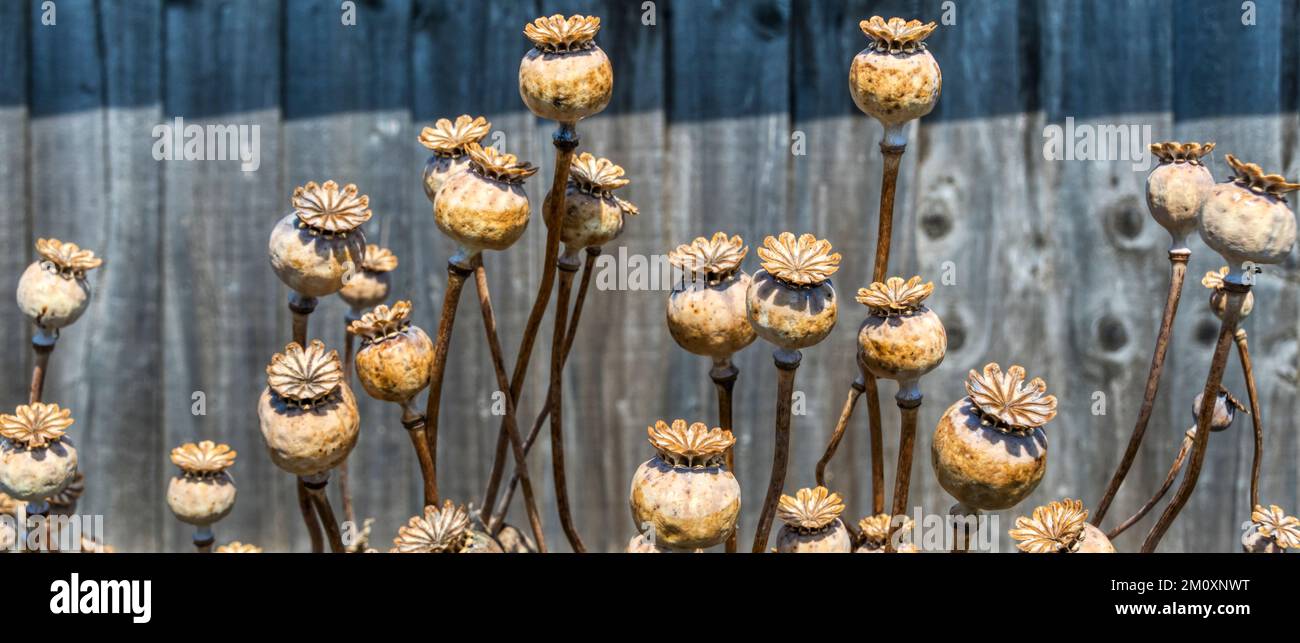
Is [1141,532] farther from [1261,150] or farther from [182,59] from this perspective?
[182,59]

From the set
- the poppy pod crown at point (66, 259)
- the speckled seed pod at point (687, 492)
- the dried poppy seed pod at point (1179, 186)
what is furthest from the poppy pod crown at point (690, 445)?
the poppy pod crown at point (66, 259)

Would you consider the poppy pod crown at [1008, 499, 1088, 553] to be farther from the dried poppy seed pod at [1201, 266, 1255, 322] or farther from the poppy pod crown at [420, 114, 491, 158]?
the poppy pod crown at [420, 114, 491, 158]

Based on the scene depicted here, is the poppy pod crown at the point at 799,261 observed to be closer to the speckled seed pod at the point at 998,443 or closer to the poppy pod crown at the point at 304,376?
the speckled seed pod at the point at 998,443

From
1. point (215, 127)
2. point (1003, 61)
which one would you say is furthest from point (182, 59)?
point (1003, 61)

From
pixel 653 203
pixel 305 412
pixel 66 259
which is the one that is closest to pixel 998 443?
pixel 305 412

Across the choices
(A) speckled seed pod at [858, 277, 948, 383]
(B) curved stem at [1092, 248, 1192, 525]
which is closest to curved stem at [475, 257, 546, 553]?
(A) speckled seed pod at [858, 277, 948, 383]

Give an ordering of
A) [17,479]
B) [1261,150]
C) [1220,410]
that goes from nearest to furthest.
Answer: [17,479] < [1220,410] < [1261,150]
